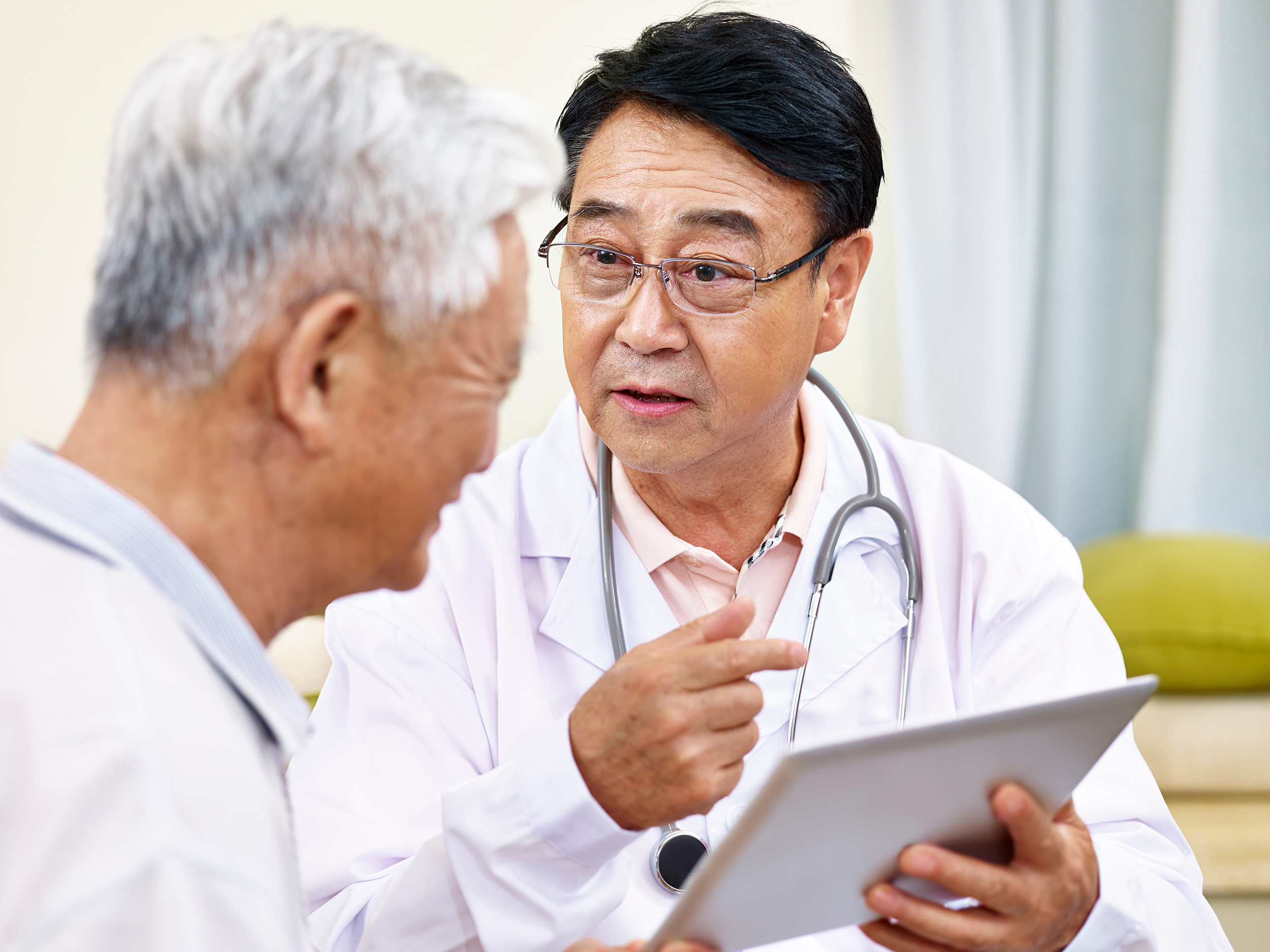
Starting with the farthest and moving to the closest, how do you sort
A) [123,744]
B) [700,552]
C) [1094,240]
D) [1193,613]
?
[1094,240] → [1193,613] → [700,552] → [123,744]

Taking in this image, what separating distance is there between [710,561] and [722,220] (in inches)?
15.9

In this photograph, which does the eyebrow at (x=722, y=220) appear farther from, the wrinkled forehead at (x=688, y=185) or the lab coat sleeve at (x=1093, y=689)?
the lab coat sleeve at (x=1093, y=689)

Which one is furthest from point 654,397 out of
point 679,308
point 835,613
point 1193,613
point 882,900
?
point 1193,613

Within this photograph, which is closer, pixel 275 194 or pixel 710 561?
pixel 275 194

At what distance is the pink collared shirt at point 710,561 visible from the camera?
1396 mm

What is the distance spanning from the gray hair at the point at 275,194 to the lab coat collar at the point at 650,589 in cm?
65

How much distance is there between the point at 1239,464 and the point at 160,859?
2328mm

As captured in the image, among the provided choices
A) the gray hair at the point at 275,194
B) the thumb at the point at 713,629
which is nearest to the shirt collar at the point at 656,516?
the thumb at the point at 713,629

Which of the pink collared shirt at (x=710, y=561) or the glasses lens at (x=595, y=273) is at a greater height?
the glasses lens at (x=595, y=273)

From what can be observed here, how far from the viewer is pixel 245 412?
697mm

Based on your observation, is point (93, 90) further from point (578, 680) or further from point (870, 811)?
point (870, 811)

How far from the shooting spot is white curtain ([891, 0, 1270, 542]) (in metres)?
2.28

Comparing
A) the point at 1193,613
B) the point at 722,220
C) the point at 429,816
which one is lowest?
the point at 1193,613

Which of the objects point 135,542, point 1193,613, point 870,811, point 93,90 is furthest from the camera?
point 93,90
